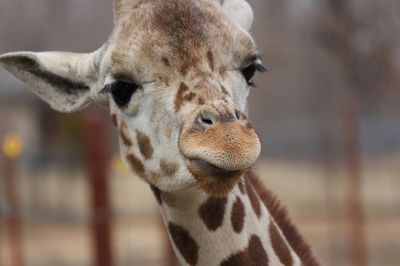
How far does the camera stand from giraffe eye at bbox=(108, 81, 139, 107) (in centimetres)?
349

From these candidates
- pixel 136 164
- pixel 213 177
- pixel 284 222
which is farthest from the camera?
pixel 284 222

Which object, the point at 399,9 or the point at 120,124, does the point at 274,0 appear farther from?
the point at 120,124

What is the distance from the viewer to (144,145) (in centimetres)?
352

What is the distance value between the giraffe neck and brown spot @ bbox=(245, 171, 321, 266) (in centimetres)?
20

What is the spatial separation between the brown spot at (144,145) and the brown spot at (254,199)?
451 millimetres

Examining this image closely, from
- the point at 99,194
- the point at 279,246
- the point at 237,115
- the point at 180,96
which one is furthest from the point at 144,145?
the point at 99,194

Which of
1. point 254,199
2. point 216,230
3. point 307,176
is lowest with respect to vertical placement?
point 216,230

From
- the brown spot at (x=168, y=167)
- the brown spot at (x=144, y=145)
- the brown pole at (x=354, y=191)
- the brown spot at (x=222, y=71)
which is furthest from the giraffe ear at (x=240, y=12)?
the brown pole at (x=354, y=191)

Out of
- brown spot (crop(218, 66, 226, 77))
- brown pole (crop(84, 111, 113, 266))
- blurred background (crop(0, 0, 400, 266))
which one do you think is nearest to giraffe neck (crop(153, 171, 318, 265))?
brown spot (crop(218, 66, 226, 77))

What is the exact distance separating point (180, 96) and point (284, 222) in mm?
861

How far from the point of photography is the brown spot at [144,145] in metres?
3.49

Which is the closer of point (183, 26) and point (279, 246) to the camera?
point (183, 26)

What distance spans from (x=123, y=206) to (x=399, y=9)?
6.46 meters

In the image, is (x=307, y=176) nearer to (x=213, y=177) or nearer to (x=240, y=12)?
(x=240, y=12)
